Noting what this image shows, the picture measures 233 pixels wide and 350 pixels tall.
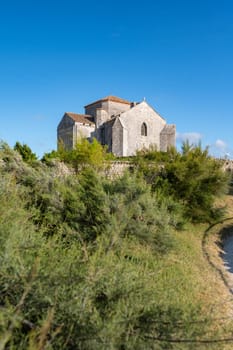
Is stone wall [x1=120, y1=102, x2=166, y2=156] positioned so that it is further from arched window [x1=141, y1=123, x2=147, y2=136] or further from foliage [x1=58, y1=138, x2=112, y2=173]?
foliage [x1=58, y1=138, x2=112, y2=173]

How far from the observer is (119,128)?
3039cm

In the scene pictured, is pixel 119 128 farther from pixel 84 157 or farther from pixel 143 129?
pixel 84 157

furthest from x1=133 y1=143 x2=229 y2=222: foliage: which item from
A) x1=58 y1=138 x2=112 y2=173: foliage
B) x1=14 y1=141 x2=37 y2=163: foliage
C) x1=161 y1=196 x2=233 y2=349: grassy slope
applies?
x1=14 y1=141 x2=37 y2=163: foliage

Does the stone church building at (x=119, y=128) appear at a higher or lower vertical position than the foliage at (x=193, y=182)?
higher

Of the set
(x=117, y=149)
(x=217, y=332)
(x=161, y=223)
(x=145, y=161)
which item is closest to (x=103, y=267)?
(x=217, y=332)

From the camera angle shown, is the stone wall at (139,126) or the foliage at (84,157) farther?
the stone wall at (139,126)

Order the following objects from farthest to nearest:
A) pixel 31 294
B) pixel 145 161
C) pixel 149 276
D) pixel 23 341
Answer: pixel 145 161 < pixel 149 276 < pixel 31 294 < pixel 23 341

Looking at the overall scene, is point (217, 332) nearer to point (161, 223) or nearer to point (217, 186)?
point (161, 223)

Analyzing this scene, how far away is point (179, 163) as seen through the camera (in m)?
12.1

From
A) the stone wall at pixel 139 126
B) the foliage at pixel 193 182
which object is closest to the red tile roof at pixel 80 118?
the stone wall at pixel 139 126

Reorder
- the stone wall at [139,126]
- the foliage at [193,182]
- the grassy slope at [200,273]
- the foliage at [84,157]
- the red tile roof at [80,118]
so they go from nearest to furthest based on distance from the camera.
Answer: the grassy slope at [200,273]
the foliage at [193,182]
the foliage at [84,157]
the stone wall at [139,126]
the red tile roof at [80,118]

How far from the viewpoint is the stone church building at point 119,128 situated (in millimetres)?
30703

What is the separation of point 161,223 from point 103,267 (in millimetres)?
4011

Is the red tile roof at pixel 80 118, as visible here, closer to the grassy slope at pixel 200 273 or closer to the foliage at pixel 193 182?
the foliage at pixel 193 182
